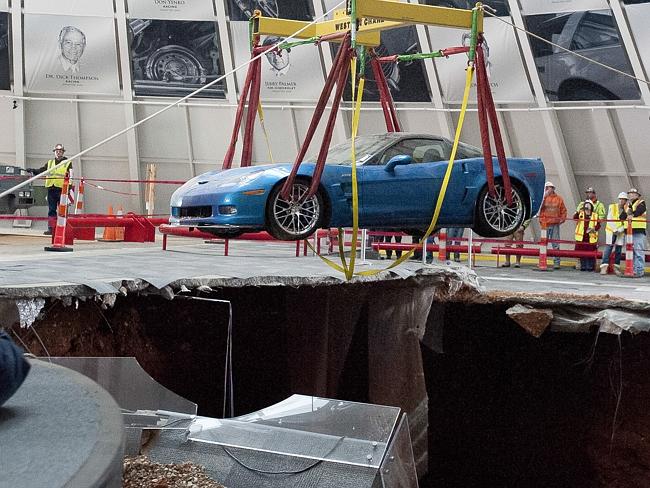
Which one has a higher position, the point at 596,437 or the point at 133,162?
the point at 133,162

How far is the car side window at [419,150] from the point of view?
32.4 feet

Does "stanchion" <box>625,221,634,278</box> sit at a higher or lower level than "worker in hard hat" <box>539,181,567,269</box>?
lower

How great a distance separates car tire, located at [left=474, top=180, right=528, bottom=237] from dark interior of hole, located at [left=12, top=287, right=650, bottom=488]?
5.49 ft

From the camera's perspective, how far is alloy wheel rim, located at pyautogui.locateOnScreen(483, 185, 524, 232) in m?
9.88

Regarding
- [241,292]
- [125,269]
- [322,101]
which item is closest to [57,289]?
[125,269]

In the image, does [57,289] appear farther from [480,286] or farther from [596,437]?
[596,437]

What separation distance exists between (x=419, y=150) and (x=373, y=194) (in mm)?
957

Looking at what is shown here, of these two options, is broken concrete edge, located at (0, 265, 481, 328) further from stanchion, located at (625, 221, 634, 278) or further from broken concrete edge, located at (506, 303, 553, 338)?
stanchion, located at (625, 221, 634, 278)

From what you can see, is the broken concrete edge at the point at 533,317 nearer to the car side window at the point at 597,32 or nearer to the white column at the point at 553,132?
the car side window at the point at 597,32

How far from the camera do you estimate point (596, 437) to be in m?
11.5

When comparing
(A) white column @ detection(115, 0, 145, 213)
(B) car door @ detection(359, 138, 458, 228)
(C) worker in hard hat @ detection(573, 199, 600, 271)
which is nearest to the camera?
(B) car door @ detection(359, 138, 458, 228)

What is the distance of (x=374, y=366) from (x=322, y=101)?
10.5 feet

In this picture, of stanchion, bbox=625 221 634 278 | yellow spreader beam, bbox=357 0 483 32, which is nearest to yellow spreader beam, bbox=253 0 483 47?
yellow spreader beam, bbox=357 0 483 32

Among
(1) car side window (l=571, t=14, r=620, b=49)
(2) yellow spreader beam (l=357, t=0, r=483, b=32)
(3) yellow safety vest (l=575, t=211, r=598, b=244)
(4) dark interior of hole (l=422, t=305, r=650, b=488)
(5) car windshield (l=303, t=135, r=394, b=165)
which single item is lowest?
(4) dark interior of hole (l=422, t=305, r=650, b=488)
